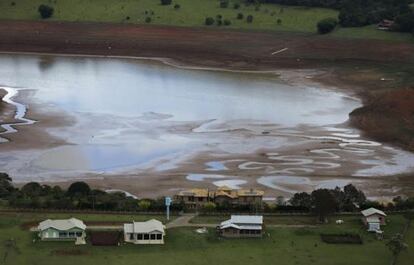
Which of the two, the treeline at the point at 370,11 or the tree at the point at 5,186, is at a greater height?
the treeline at the point at 370,11

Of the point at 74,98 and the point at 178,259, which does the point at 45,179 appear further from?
the point at 74,98

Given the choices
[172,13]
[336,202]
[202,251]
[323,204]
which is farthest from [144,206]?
[172,13]

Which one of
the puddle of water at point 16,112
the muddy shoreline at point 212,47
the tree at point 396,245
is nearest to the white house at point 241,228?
the tree at point 396,245

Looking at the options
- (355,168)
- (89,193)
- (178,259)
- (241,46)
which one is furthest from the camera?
(241,46)

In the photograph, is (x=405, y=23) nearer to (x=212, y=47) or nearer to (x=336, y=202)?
(x=212, y=47)

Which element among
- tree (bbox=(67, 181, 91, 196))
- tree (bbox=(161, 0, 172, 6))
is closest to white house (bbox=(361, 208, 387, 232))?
tree (bbox=(67, 181, 91, 196))

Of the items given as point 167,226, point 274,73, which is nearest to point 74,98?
point 274,73

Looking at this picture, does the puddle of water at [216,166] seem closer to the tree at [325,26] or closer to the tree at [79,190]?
the tree at [79,190]
